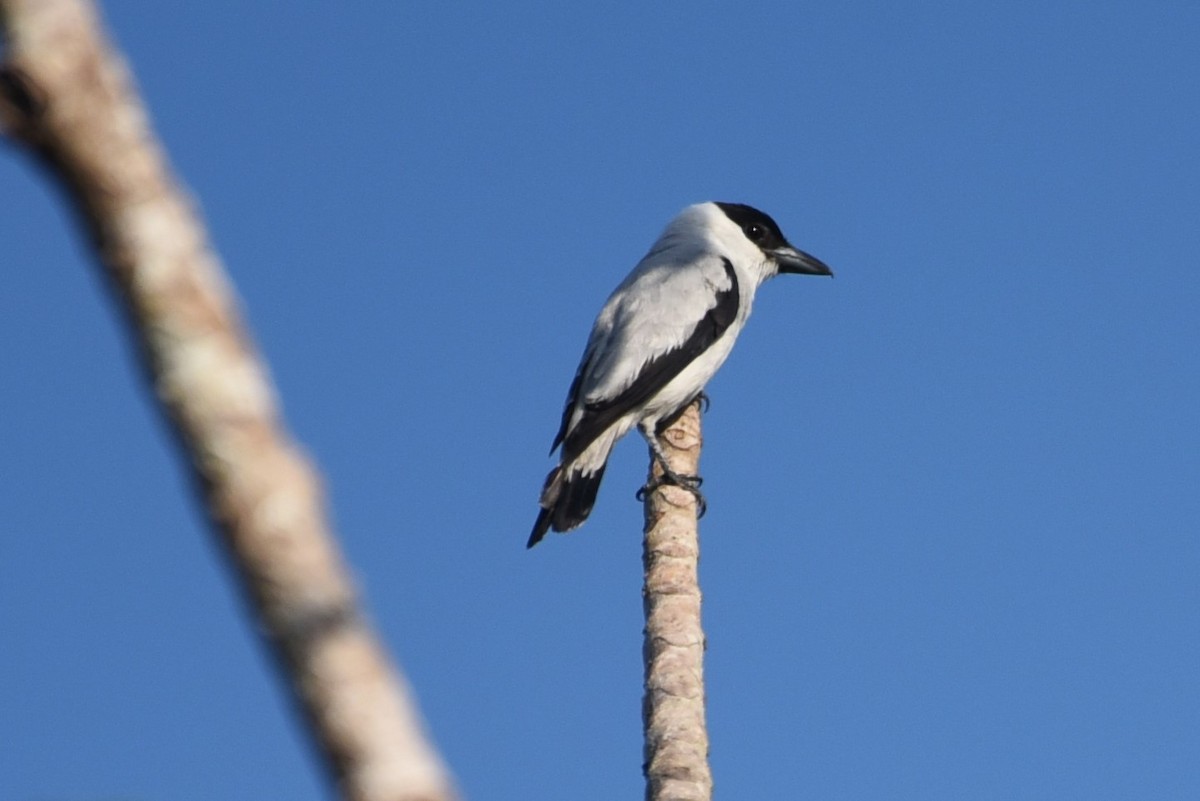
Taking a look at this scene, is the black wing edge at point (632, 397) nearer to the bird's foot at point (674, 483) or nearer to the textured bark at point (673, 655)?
the bird's foot at point (674, 483)

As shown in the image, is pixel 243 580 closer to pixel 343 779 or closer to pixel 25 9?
pixel 343 779

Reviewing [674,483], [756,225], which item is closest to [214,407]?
[674,483]

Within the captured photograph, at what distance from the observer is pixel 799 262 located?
1009 centimetres

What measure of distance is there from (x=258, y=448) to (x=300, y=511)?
80 millimetres

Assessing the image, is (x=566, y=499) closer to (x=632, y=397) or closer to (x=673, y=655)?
(x=632, y=397)

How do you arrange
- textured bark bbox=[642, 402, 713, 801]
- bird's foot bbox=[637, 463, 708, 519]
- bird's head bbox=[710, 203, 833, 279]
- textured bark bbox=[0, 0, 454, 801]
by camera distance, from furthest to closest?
1. bird's head bbox=[710, 203, 833, 279]
2. bird's foot bbox=[637, 463, 708, 519]
3. textured bark bbox=[642, 402, 713, 801]
4. textured bark bbox=[0, 0, 454, 801]

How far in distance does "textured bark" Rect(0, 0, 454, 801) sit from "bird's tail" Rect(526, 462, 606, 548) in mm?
5776

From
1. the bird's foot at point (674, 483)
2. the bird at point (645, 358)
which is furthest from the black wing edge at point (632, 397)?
the bird's foot at point (674, 483)

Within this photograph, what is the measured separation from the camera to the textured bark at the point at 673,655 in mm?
5016

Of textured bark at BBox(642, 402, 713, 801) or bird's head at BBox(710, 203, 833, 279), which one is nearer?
textured bark at BBox(642, 402, 713, 801)

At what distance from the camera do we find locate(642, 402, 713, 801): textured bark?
5.02 meters

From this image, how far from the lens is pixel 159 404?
5.98ft

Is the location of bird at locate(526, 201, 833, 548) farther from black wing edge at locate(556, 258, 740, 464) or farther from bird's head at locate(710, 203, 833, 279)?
bird's head at locate(710, 203, 833, 279)

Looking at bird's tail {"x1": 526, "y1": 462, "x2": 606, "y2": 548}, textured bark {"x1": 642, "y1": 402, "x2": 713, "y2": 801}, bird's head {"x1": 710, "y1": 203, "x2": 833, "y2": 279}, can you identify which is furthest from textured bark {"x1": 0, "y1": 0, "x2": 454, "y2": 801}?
bird's head {"x1": 710, "y1": 203, "x2": 833, "y2": 279}
